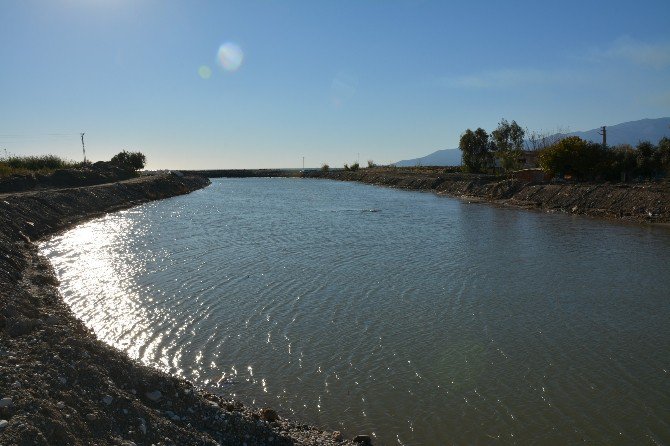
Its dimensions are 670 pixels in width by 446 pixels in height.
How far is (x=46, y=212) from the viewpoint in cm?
3256

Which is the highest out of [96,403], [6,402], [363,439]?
[6,402]

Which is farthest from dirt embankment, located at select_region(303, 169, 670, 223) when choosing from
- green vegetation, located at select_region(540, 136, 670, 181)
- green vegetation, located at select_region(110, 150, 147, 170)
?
green vegetation, located at select_region(110, 150, 147, 170)

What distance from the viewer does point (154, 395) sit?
23.8 ft

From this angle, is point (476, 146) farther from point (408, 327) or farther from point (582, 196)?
point (408, 327)

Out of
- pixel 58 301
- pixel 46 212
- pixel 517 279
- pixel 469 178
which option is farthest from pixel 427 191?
pixel 58 301

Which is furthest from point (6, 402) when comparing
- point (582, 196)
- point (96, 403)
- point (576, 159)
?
point (576, 159)

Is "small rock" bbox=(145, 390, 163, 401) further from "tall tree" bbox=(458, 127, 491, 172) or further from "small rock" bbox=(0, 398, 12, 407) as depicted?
"tall tree" bbox=(458, 127, 491, 172)

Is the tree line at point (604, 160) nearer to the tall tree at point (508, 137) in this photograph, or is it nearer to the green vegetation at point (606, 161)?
the green vegetation at point (606, 161)

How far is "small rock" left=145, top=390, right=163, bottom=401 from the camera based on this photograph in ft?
23.7

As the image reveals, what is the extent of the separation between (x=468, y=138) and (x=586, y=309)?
235 feet

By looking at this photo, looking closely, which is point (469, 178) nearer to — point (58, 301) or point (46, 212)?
point (46, 212)

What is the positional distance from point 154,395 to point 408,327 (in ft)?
22.4

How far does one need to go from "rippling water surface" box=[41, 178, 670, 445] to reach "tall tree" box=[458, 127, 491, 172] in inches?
2276

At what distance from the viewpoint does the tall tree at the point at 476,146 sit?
8319 cm
